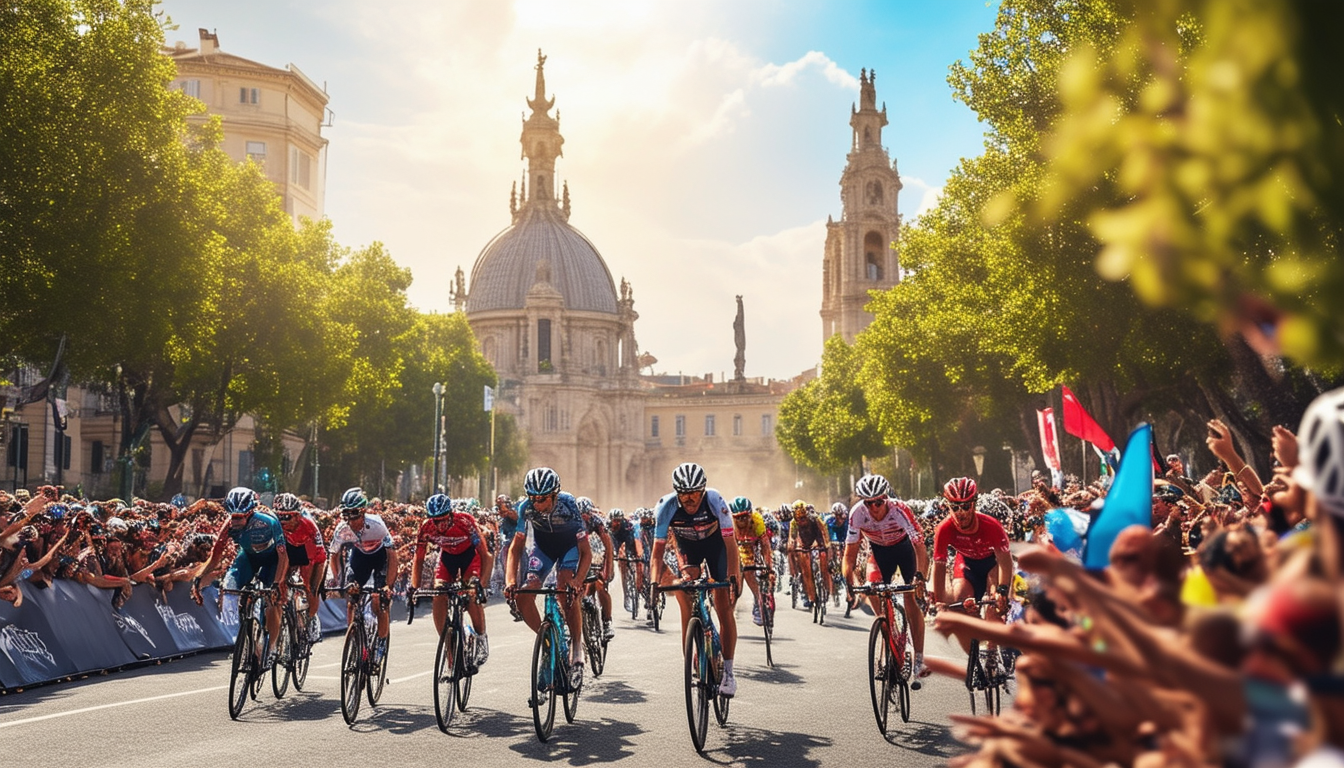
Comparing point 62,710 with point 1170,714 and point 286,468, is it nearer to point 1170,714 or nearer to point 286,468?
point 1170,714

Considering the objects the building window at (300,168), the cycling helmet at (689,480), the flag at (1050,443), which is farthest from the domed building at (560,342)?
the cycling helmet at (689,480)

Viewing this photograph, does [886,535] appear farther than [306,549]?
No

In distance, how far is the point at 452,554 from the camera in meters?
13.2

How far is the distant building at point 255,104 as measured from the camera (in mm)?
84812

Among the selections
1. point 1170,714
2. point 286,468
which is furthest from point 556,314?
point 1170,714

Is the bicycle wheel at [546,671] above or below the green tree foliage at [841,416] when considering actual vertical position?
below

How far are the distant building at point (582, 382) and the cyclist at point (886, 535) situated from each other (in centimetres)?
12465

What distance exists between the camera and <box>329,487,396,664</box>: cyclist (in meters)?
13.0

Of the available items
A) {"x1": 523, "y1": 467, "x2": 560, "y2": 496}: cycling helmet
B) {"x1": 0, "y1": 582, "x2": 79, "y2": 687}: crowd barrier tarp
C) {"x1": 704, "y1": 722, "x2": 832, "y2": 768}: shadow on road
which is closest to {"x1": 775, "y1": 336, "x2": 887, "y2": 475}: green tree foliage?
{"x1": 0, "y1": 582, "x2": 79, "y2": 687}: crowd barrier tarp

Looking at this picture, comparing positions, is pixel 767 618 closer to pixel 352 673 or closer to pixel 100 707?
pixel 352 673

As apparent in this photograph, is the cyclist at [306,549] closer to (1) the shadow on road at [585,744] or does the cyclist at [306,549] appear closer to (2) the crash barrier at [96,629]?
(2) the crash barrier at [96,629]

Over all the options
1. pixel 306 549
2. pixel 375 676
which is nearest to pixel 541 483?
pixel 375 676

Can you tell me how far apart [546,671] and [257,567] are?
384 centimetres

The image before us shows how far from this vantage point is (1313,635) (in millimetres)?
2322
